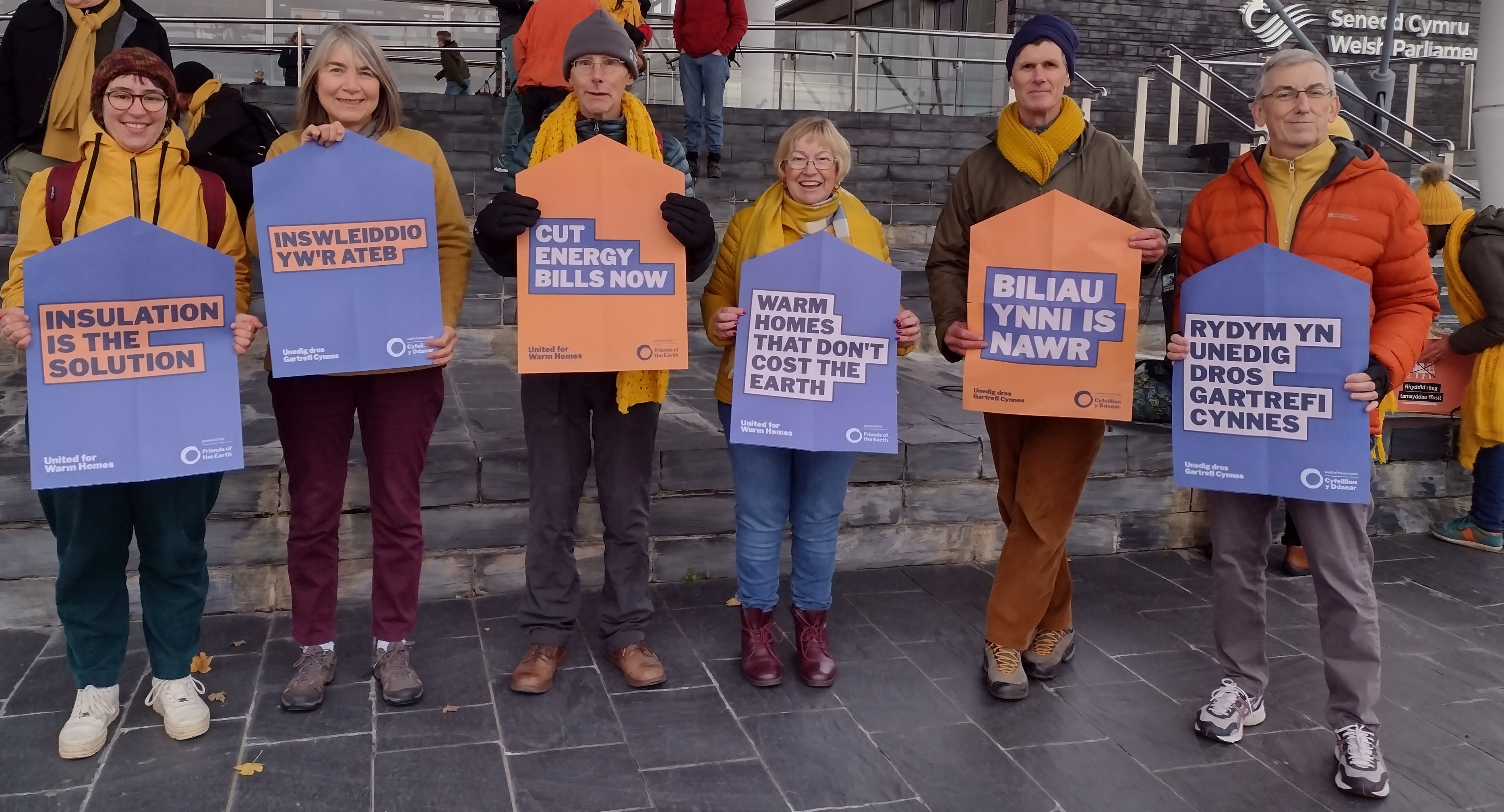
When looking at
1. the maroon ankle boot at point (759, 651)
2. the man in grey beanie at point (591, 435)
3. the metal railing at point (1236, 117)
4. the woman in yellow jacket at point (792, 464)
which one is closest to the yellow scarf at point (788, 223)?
the woman in yellow jacket at point (792, 464)

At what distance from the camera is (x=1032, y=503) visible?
125 inches

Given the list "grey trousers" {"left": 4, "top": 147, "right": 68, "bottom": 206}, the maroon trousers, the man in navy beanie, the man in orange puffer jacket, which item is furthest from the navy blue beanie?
"grey trousers" {"left": 4, "top": 147, "right": 68, "bottom": 206}

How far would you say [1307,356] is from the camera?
110 inches

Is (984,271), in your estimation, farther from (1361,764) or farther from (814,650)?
(1361,764)

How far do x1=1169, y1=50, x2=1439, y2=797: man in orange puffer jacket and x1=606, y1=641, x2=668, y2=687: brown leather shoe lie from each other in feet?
5.14

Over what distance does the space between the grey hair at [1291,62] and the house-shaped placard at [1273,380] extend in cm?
44

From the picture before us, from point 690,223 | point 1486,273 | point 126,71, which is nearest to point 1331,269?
point 690,223

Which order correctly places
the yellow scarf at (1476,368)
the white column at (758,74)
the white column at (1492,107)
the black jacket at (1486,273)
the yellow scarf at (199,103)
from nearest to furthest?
the yellow scarf at (199,103) < the black jacket at (1486,273) < the yellow scarf at (1476,368) < the white column at (1492,107) < the white column at (758,74)

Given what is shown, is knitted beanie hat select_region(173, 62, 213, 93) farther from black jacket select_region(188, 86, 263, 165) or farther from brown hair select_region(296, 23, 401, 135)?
brown hair select_region(296, 23, 401, 135)

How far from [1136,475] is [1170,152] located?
21.4ft

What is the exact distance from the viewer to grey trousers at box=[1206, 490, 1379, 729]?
2830 millimetres

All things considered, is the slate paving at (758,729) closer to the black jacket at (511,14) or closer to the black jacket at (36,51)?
the black jacket at (36,51)

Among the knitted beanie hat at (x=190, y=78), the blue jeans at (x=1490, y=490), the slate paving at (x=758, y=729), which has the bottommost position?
the slate paving at (x=758, y=729)

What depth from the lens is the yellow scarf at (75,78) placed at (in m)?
4.09
